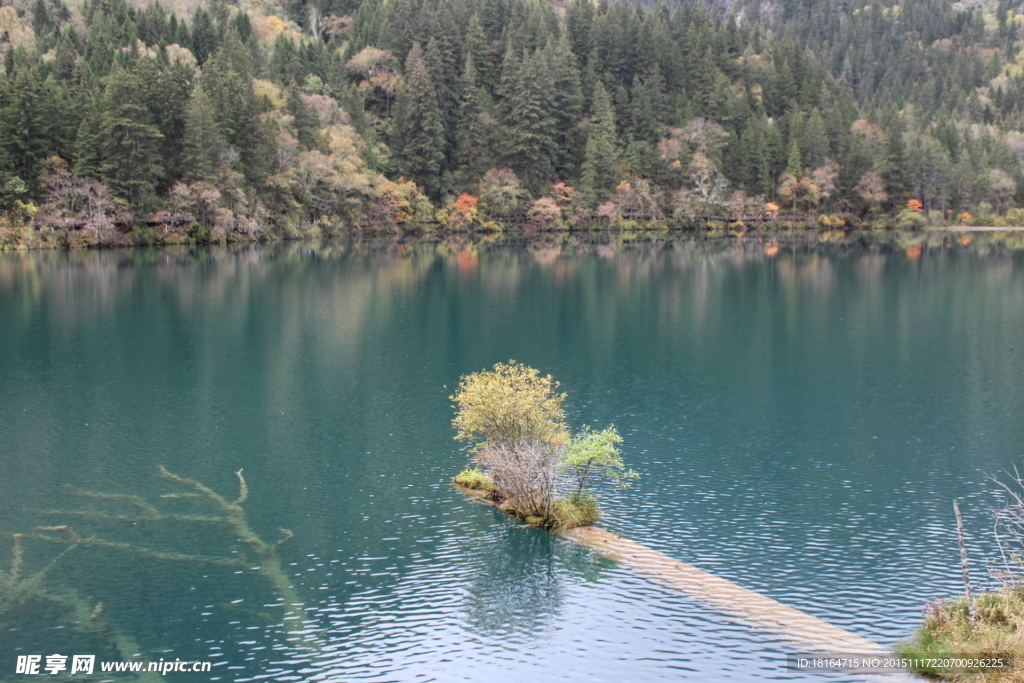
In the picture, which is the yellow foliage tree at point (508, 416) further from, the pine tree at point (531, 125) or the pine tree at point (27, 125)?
the pine tree at point (531, 125)

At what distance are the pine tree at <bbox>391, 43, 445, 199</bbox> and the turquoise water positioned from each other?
70.2 meters

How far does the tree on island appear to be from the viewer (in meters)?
17.4

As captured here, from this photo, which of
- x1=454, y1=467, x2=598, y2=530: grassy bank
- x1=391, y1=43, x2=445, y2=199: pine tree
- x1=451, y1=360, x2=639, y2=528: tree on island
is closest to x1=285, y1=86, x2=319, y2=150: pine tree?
x1=391, y1=43, x2=445, y2=199: pine tree

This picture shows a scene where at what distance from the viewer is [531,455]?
1727 cm

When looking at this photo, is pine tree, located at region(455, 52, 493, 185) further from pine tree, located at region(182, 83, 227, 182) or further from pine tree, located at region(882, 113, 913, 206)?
pine tree, located at region(882, 113, 913, 206)

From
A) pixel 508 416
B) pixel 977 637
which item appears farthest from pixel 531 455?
pixel 977 637

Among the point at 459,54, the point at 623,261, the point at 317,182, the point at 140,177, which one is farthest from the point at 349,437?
the point at 459,54

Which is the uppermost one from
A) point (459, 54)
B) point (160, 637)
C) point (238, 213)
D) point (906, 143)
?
point (459, 54)

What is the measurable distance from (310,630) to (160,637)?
7.22 feet

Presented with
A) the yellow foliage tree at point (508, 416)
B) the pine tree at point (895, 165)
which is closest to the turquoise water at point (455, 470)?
the yellow foliage tree at point (508, 416)

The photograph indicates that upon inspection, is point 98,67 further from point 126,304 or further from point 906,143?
point 906,143

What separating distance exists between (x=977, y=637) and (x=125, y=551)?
14029mm

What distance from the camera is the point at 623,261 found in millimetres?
74188

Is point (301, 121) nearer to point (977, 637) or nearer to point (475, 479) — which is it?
point (475, 479)
